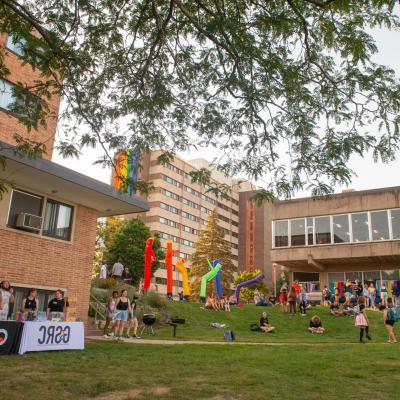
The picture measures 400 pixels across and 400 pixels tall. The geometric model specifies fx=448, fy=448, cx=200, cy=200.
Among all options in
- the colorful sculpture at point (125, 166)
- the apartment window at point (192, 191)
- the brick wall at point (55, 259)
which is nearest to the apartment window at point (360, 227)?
the brick wall at point (55, 259)

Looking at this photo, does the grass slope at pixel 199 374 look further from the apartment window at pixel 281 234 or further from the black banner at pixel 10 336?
the apartment window at pixel 281 234

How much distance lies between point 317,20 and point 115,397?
774cm

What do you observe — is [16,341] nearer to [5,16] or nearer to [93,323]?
[5,16]

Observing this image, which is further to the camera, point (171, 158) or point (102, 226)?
point (102, 226)

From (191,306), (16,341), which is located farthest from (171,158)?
(191,306)

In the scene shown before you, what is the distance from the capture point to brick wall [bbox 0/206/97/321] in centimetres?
1550

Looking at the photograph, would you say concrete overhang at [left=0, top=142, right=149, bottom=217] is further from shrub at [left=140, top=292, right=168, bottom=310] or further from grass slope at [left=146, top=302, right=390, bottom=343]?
shrub at [left=140, top=292, right=168, bottom=310]

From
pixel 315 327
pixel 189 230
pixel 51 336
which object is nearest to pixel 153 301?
pixel 315 327

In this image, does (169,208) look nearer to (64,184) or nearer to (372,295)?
(372,295)

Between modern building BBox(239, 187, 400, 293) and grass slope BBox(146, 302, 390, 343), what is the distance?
10.4 m

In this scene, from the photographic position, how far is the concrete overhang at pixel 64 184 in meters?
14.1

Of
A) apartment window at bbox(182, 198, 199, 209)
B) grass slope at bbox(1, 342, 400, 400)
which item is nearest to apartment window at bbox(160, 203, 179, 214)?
apartment window at bbox(182, 198, 199, 209)

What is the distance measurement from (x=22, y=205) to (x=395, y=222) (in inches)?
1137

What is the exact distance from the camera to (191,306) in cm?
2617
